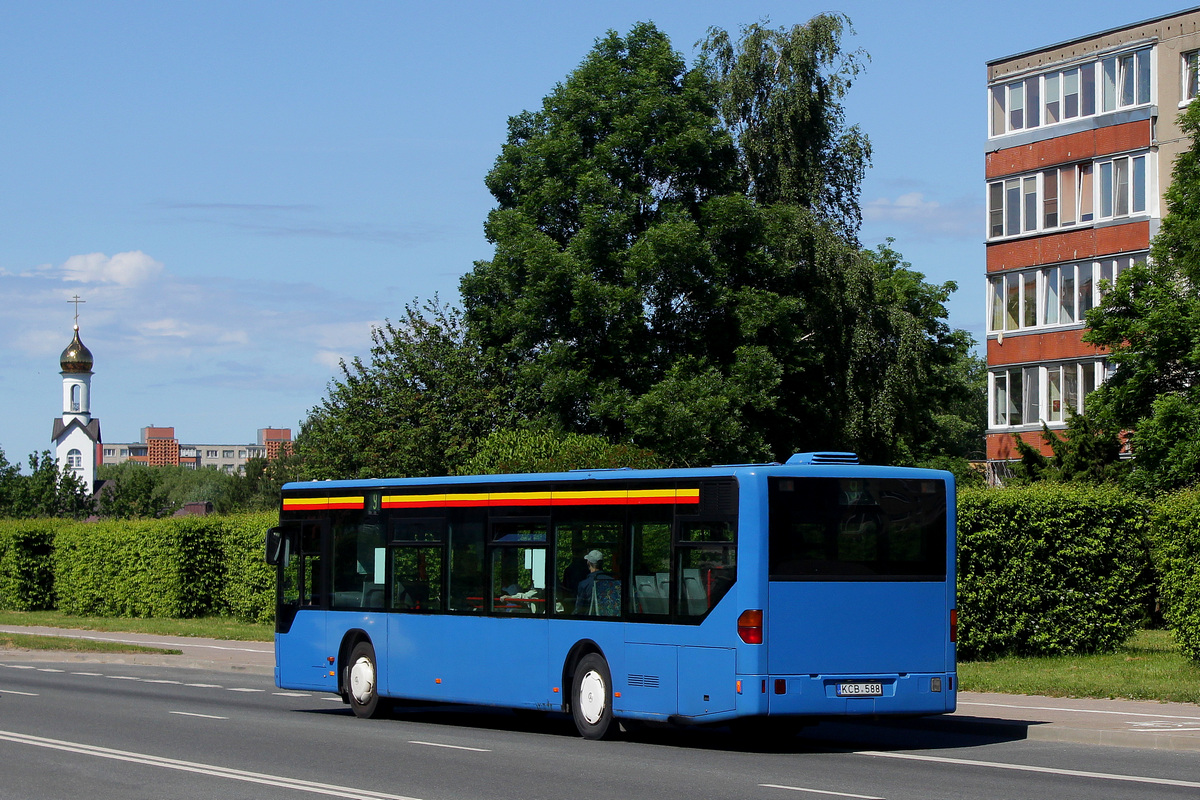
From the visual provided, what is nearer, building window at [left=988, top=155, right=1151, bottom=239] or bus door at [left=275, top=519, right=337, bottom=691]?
bus door at [left=275, top=519, right=337, bottom=691]

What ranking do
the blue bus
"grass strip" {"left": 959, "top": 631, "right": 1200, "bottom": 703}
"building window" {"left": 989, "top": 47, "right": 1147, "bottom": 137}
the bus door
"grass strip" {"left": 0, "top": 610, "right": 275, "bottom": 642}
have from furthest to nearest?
"building window" {"left": 989, "top": 47, "right": 1147, "bottom": 137}
"grass strip" {"left": 0, "top": 610, "right": 275, "bottom": 642}
the bus door
"grass strip" {"left": 959, "top": 631, "right": 1200, "bottom": 703}
the blue bus

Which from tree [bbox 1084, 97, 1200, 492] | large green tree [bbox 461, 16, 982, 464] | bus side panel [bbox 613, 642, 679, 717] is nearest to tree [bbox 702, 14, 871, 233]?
large green tree [bbox 461, 16, 982, 464]

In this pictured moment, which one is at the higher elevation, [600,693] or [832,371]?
[832,371]

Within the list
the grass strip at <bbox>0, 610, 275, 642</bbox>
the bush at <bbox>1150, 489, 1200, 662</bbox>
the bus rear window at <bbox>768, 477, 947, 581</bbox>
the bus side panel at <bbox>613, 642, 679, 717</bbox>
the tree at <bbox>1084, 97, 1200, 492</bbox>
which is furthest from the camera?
the grass strip at <bbox>0, 610, 275, 642</bbox>

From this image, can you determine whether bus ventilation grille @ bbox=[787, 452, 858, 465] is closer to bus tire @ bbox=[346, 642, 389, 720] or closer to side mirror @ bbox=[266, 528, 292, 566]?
bus tire @ bbox=[346, 642, 389, 720]

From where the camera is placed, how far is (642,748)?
570 inches

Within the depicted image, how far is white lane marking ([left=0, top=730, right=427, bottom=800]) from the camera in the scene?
35.8 feet

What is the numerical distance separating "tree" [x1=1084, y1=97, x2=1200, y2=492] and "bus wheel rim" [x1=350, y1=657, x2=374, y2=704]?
22.2 m

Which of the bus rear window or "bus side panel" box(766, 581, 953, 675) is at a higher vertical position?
the bus rear window

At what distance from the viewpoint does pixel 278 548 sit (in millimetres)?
19719

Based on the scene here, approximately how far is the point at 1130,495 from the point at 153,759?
14.9m

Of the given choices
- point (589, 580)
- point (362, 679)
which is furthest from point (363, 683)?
point (589, 580)

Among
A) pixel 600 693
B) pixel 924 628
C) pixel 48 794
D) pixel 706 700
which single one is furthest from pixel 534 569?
pixel 48 794

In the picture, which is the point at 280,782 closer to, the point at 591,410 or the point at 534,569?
the point at 534,569
